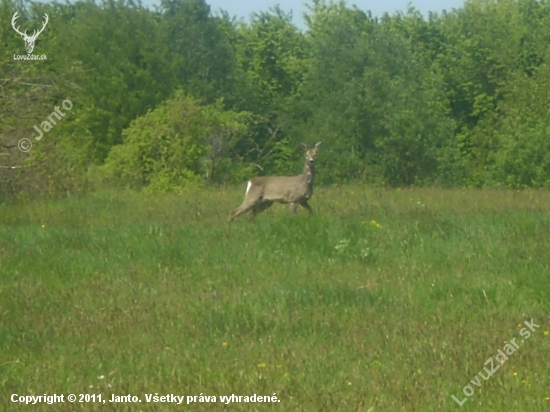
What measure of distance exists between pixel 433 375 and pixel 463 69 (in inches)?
1659

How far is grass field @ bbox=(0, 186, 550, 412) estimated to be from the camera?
5656 millimetres

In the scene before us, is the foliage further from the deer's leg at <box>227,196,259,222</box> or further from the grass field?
the grass field

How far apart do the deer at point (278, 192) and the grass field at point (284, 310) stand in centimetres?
161

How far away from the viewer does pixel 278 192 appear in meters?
15.4

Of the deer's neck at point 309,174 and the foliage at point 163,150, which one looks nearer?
the deer's neck at point 309,174

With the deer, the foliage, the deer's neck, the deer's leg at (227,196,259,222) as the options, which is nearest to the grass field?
the deer's leg at (227,196,259,222)

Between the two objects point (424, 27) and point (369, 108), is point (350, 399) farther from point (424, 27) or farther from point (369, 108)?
point (424, 27)

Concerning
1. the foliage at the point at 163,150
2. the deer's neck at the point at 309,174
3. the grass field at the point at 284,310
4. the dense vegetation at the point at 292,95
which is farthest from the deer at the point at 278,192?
the foliage at the point at 163,150

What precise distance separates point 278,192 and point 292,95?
32.2 metres

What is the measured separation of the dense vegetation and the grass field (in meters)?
9.56

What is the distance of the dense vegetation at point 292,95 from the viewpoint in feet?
88.3

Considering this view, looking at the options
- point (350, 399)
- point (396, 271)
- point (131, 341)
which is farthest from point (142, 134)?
point (350, 399)

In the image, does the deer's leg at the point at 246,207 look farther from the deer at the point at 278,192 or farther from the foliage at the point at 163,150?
the foliage at the point at 163,150

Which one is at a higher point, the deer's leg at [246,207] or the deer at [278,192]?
the deer at [278,192]
